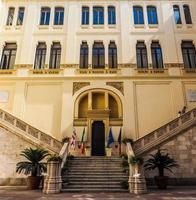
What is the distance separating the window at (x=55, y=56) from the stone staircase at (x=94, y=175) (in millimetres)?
9194

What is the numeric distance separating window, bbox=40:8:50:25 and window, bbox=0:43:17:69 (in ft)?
12.0

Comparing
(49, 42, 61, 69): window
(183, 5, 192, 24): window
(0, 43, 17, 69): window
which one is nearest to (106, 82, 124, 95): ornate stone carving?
(49, 42, 61, 69): window

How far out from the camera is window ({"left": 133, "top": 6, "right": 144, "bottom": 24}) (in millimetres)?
21500

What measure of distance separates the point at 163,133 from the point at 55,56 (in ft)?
39.1

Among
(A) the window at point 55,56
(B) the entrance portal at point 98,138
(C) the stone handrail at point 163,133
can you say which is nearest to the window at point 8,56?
(A) the window at point 55,56

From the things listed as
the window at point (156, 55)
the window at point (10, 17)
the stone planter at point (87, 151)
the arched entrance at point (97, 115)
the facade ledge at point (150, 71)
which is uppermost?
the window at point (10, 17)

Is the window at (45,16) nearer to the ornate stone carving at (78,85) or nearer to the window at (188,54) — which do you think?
the ornate stone carving at (78,85)

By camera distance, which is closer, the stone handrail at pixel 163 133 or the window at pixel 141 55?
the stone handrail at pixel 163 133

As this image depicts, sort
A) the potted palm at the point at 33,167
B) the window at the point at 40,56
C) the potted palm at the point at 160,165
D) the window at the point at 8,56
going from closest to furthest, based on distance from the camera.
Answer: the potted palm at the point at 33,167 → the potted palm at the point at 160,165 → the window at the point at 40,56 → the window at the point at 8,56

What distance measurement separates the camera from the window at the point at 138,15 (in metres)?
21.5

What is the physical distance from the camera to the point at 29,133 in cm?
1443

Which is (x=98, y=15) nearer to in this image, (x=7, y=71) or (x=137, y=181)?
(x=7, y=71)

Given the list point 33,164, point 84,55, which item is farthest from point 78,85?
point 33,164

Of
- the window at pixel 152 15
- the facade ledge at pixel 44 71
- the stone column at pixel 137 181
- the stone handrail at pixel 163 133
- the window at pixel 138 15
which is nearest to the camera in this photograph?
the stone column at pixel 137 181
